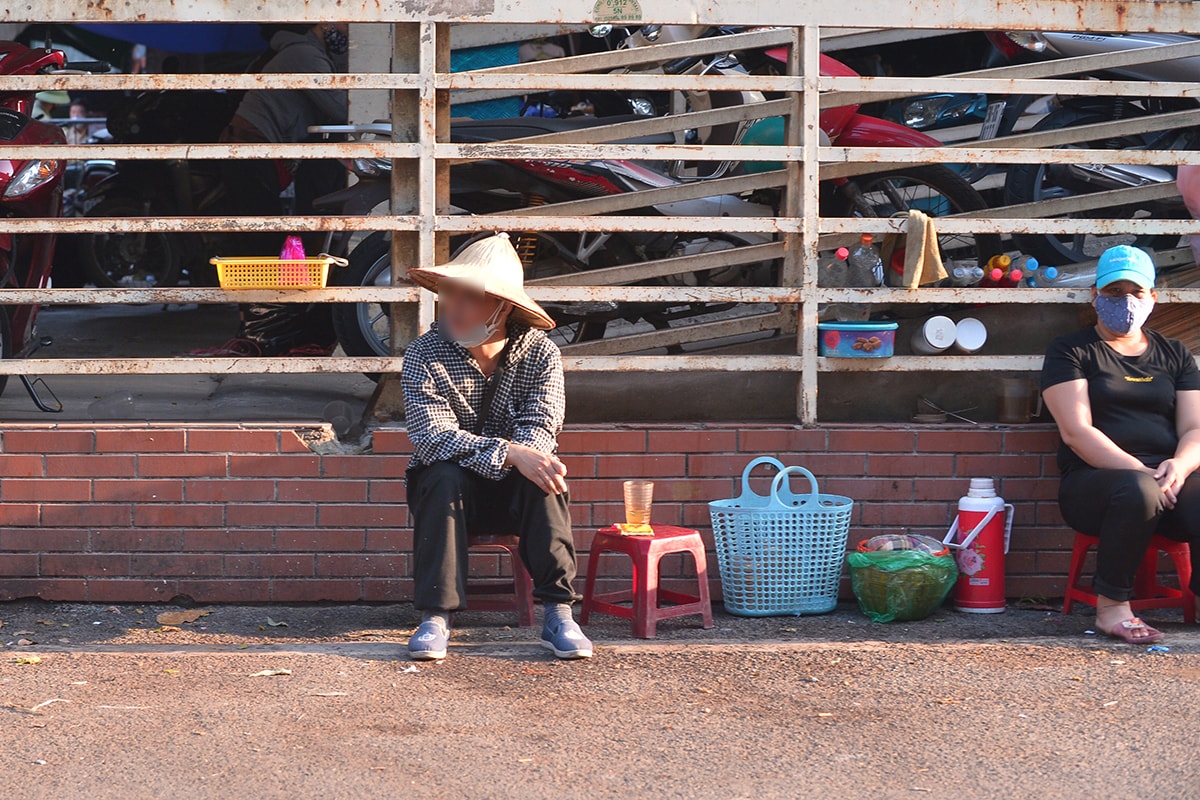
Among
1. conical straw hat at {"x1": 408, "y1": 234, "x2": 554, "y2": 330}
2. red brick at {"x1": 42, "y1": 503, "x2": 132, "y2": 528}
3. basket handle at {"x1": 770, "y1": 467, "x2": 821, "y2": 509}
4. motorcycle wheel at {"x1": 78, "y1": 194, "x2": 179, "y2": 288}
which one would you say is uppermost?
motorcycle wheel at {"x1": 78, "y1": 194, "x2": 179, "y2": 288}

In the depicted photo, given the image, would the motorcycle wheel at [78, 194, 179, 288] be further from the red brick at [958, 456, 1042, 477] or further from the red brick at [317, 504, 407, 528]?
the red brick at [958, 456, 1042, 477]

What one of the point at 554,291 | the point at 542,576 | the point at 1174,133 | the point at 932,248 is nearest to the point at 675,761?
the point at 542,576

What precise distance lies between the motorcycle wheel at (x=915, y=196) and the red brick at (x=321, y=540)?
8.81ft

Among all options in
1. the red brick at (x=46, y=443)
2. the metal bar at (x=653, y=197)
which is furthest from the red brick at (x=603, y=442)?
the red brick at (x=46, y=443)

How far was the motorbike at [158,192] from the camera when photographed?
850 centimetres

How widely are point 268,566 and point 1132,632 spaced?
2.98 meters

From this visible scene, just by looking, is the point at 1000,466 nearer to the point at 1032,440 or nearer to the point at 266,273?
the point at 1032,440

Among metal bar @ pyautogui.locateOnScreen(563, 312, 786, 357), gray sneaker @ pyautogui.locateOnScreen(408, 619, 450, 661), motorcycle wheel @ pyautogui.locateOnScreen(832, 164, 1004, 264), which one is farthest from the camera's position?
motorcycle wheel @ pyautogui.locateOnScreen(832, 164, 1004, 264)

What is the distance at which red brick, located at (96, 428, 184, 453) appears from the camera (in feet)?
15.5

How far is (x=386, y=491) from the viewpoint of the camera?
15.7 feet

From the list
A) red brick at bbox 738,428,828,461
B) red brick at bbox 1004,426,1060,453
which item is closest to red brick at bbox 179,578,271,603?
red brick at bbox 738,428,828,461

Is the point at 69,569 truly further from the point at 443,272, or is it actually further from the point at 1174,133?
the point at 1174,133

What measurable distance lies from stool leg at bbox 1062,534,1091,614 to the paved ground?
0.10 metres

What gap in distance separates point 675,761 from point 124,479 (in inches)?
96.2
